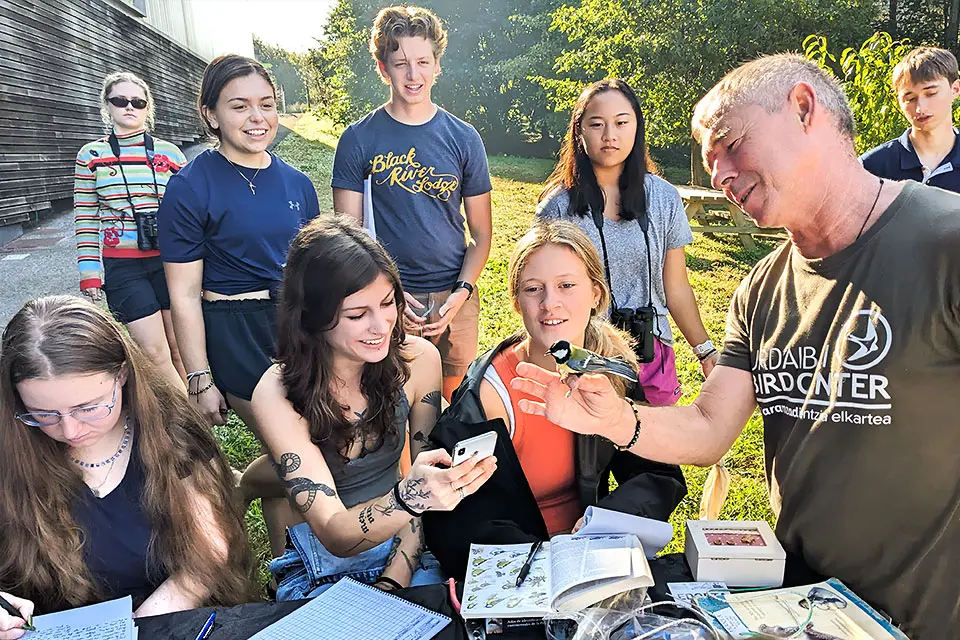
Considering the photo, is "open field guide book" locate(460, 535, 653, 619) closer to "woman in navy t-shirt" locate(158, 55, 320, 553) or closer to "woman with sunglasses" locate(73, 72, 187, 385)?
"woman in navy t-shirt" locate(158, 55, 320, 553)

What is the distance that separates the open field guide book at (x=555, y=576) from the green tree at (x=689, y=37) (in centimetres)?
1187

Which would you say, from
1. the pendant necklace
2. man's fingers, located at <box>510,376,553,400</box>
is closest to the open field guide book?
man's fingers, located at <box>510,376,553,400</box>

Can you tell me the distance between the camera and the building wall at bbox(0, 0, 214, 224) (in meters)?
8.84

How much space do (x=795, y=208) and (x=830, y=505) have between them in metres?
0.68

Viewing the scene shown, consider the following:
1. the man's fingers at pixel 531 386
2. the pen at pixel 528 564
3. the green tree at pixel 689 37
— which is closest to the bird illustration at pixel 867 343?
the man's fingers at pixel 531 386

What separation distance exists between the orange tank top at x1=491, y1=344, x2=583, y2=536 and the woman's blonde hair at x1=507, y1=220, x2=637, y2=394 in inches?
11.6

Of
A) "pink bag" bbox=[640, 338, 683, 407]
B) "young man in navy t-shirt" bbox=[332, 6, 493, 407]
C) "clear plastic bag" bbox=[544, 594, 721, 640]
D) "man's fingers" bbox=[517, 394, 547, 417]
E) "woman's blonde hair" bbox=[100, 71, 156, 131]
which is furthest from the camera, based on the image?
"woman's blonde hair" bbox=[100, 71, 156, 131]

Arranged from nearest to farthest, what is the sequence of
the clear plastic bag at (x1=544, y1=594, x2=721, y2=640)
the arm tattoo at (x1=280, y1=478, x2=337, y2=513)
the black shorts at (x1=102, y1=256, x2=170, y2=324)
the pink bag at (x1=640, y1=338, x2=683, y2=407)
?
the clear plastic bag at (x1=544, y1=594, x2=721, y2=640), the arm tattoo at (x1=280, y1=478, x2=337, y2=513), the pink bag at (x1=640, y1=338, x2=683, y2=407), the black shorts at (x1=102, y1=256, x2=170, y2=324)

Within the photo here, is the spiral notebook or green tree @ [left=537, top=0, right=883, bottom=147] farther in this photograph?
green tree @ [left=537, top=0, right=883, bottom=147]

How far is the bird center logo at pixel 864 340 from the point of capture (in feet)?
4.75

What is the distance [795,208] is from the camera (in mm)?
1551

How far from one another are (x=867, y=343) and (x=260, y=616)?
1.48 metres

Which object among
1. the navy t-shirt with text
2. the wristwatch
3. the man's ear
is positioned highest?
the man's ear

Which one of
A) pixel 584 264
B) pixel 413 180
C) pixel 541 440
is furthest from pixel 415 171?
pixel 541 440
